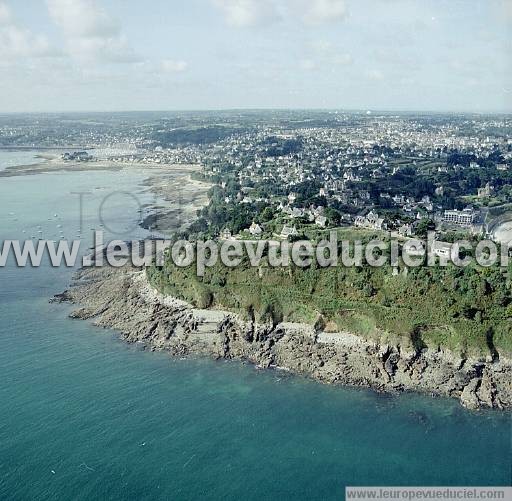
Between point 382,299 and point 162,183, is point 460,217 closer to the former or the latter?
point 382,299

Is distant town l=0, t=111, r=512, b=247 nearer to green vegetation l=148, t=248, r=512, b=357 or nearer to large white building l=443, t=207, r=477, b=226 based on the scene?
large white building l=443, t=207, r=477, b=226

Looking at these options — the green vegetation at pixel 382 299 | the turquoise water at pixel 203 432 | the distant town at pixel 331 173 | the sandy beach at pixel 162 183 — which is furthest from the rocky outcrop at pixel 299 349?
the sandy beach at pixel 162 183

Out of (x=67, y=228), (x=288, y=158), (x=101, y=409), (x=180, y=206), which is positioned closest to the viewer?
(x=101, y=409)

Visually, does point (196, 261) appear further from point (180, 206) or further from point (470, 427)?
point (180, 206)

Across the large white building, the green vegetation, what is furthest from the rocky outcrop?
the large white building

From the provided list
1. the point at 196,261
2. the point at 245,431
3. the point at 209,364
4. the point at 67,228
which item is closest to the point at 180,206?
the point at 67,228

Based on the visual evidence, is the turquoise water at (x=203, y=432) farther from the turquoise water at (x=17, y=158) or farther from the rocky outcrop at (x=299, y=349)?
the turquoise water at (x=17, y=158)
